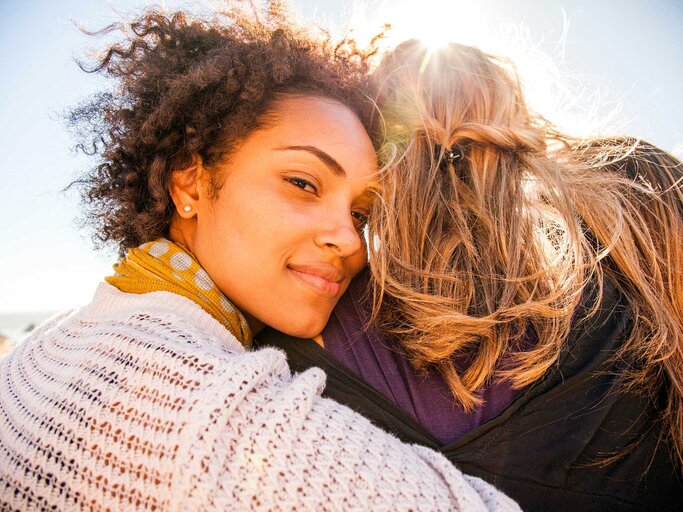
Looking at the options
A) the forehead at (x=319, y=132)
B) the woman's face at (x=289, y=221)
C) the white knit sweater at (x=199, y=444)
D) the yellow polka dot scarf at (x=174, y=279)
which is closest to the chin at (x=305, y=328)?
the woman's face at (x=289, y=221)

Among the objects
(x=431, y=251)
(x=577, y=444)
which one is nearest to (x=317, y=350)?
(x=431, y=251)

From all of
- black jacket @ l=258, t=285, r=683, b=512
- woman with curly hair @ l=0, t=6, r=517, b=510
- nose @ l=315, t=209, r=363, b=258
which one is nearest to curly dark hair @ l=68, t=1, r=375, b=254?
woman with curly hair @ l=0, t=6, r=517, b=510

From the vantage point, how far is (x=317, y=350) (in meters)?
1.90

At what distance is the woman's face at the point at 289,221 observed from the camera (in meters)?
1.98

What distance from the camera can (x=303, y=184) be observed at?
2.04 meters

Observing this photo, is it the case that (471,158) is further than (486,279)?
Yes

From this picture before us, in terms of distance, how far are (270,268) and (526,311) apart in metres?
0.96

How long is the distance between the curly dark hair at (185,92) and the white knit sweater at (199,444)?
99cm

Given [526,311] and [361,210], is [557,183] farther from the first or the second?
[361,210]

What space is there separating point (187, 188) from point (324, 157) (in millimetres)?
697

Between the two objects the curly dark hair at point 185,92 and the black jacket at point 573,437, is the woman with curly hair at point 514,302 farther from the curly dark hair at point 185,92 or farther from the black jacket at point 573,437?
the curly dark hair at point 185,92

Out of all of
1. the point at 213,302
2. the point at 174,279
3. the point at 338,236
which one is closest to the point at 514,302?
the point at 338,236

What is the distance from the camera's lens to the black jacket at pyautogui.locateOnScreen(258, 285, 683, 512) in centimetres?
157

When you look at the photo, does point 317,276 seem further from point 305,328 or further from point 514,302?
point 514,302
